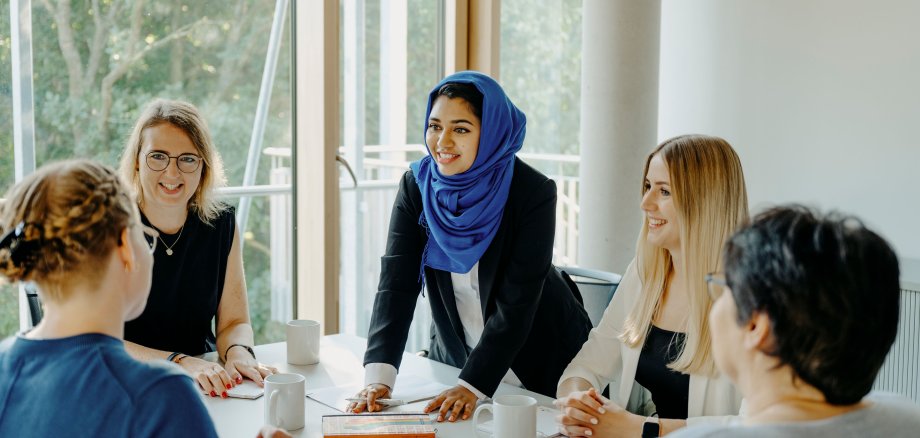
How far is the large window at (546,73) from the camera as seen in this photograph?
427cm

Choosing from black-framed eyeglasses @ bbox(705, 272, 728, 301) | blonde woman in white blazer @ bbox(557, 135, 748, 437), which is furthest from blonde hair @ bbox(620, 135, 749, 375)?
black-framed eyeglasses @ bbox(705, 272, 728, 301)

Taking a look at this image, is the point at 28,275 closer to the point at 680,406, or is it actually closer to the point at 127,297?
the point at 127,297

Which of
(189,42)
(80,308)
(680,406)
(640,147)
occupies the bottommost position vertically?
(680,406)

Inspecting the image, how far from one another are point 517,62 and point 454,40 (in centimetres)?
52

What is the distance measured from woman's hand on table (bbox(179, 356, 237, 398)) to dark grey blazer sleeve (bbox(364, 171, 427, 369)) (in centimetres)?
32

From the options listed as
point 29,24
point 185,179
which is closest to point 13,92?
point 29,24

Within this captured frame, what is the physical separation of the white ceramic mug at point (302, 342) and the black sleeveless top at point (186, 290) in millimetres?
307

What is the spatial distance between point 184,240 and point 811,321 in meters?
1.66

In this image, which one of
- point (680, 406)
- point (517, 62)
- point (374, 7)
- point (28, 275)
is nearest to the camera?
point (28, 275)

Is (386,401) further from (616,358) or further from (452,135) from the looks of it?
(452,135)

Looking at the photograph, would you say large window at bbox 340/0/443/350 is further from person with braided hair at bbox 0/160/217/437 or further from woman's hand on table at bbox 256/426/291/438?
person with braided hair at bbox 0/160/217/437

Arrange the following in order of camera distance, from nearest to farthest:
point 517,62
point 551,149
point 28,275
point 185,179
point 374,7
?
point 28,275 < point 185,179 < point 374,7 < point 517,62 < point 551,149

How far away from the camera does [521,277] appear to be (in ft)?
7.00

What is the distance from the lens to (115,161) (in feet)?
10.0
